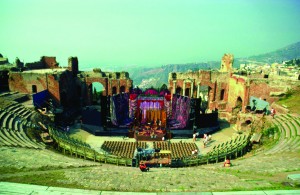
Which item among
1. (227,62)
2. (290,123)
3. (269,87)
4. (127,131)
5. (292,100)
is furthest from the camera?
(227,62)

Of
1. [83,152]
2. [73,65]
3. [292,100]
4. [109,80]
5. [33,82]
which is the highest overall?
[73,65]

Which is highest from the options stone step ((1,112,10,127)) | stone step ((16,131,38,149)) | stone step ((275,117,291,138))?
stone step ((1,112,10,127))

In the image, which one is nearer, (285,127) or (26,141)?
(26,141)

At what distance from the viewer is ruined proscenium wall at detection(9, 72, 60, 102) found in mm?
32469

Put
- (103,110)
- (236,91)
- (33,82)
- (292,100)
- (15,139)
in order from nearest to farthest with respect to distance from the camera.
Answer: (15,139) < (292,100) < (103,110) < (33,82) < (236,91)

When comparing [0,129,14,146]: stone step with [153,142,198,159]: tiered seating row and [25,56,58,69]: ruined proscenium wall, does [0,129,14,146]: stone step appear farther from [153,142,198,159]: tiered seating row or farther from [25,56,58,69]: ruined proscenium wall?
[25,56,58,69]: ruined proscenium wall

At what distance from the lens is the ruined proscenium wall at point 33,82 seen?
3247 cm

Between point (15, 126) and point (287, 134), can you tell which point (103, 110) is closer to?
point (15, 126)

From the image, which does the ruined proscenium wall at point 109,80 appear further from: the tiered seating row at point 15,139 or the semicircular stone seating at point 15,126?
the tiered seating row at point 15,139

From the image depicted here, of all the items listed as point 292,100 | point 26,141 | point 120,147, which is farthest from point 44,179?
point 292,100

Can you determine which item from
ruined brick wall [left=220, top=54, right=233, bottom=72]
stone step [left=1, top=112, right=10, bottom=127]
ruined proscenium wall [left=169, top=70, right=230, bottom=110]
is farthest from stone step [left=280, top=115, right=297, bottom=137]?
stone step [left=1, top=112, right=10, bottom=127]

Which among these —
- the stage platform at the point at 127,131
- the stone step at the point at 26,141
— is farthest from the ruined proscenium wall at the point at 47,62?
the stone step at the point at 26,141

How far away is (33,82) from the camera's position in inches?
1289

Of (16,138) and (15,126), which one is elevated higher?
(15,126)
